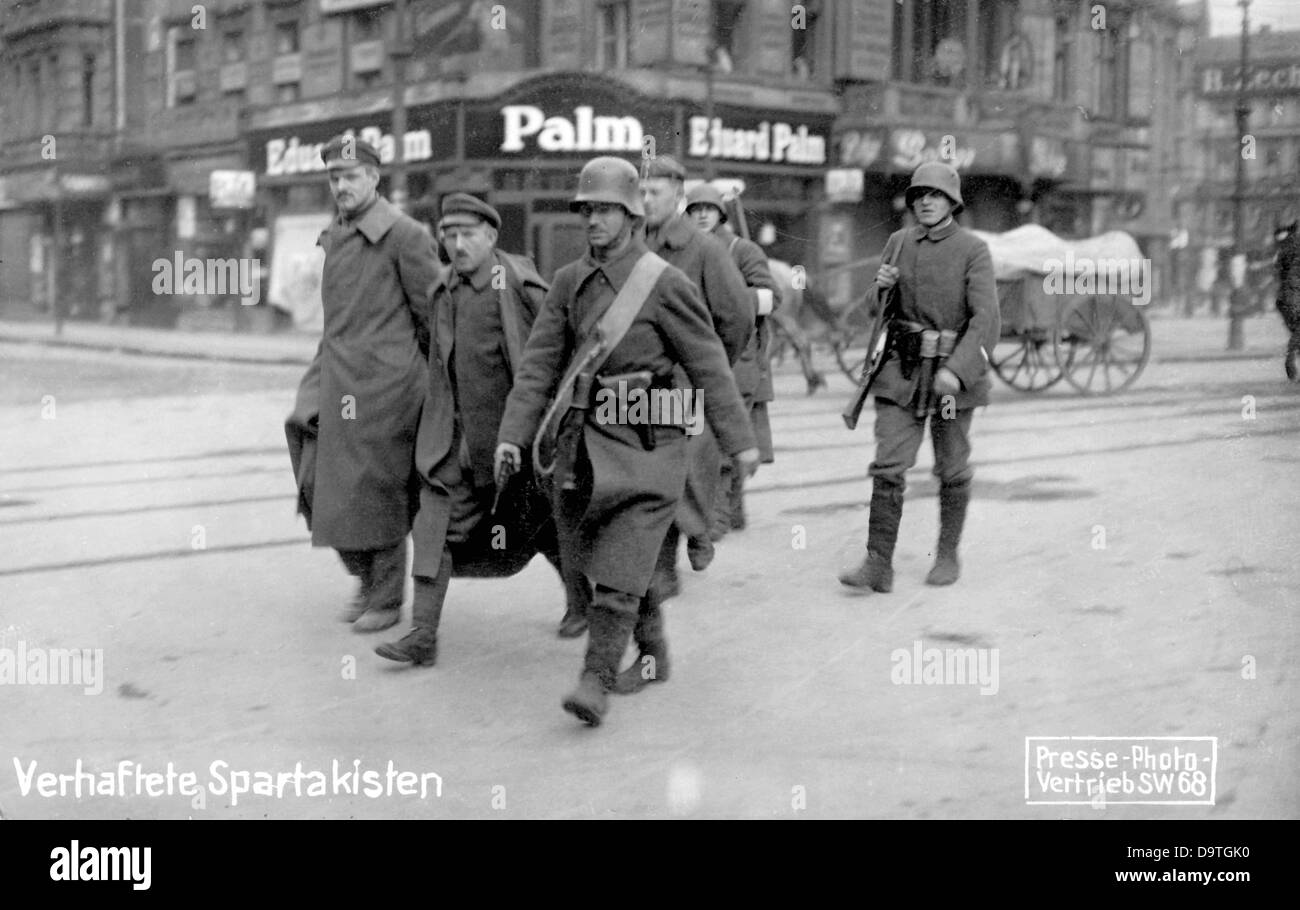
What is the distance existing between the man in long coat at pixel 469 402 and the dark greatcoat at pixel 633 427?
0.57 metres

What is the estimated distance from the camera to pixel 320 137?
87.8 ft

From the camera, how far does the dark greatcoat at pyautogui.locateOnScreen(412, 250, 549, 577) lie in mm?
5910

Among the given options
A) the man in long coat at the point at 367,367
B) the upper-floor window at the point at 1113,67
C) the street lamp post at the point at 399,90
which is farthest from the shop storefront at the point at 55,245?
the upper-floor window at the point at 1113,67

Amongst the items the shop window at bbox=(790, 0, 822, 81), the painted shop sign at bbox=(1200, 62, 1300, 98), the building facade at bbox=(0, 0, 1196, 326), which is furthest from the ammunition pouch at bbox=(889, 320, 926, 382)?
the shop window at bbox=(790, 0, 822, 81)

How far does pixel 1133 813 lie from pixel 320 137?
24272mm

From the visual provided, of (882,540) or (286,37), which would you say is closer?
(882,540)

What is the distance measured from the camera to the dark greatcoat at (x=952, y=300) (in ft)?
22.6

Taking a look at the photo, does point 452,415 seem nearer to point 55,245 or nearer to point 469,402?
point 469,402

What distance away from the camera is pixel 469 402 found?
598cm

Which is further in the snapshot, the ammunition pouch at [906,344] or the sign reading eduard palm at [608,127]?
the sign reading eduard palm at [608,127]

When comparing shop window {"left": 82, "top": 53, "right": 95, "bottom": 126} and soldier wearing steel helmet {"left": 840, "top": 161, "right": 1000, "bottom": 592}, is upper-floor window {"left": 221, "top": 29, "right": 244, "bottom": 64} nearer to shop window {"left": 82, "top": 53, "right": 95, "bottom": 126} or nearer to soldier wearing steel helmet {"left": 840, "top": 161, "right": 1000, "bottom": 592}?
shop window {"left": 82, "top": 53, "right": 95, "bottom": 126}

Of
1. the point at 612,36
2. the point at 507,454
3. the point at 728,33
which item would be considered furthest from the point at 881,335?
the point at 612,36

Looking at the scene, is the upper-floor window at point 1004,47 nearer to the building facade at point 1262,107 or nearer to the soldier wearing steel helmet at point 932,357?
the building facade at point 1262,107

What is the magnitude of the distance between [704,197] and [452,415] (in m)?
2.22
